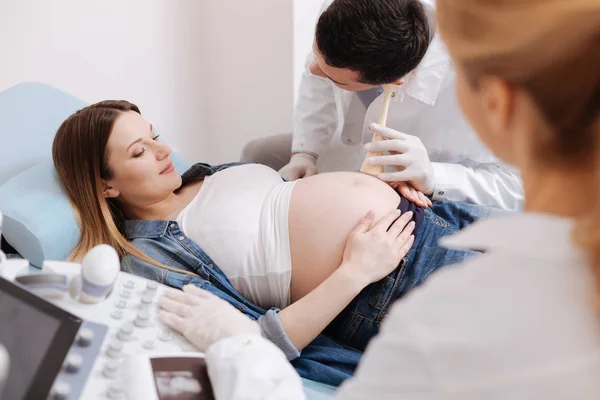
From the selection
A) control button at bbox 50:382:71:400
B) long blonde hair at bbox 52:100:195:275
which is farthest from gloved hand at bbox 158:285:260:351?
long blonde hair at bbox 52:100:195:275

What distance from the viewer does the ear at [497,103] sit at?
19.4 inches

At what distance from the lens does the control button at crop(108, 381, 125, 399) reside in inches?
31.0

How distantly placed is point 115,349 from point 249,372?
22 cm

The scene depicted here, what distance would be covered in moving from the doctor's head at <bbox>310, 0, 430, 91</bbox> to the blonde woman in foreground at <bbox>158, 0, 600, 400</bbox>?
0.67 m

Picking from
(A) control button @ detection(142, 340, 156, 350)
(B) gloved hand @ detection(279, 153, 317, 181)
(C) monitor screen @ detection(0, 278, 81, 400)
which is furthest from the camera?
(B) gloved hand @ detection(279, 153, 317, 181)

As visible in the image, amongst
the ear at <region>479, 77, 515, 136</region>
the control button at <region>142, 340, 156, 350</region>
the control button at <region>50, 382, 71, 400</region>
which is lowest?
the control button at <region>142, 340, 156, 350</region>

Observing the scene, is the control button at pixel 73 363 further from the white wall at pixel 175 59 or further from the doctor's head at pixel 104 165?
the white wall at pixel 175 59

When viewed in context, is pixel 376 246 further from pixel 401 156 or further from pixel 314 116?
pixel 314 116

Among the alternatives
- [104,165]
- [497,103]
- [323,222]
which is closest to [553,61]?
[497,103]

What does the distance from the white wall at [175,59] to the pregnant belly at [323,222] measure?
3.33ft

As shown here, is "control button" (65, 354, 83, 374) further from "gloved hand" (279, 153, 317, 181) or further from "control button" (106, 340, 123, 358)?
"gloved hand" (279, 153, 317, 181)

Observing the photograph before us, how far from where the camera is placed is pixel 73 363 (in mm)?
790

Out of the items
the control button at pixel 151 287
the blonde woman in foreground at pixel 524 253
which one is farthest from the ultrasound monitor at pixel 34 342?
the blonde woman in foreground at pixel 524 253

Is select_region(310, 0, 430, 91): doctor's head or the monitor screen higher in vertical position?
select_region(310, 0, 430, 91): doctor's head
